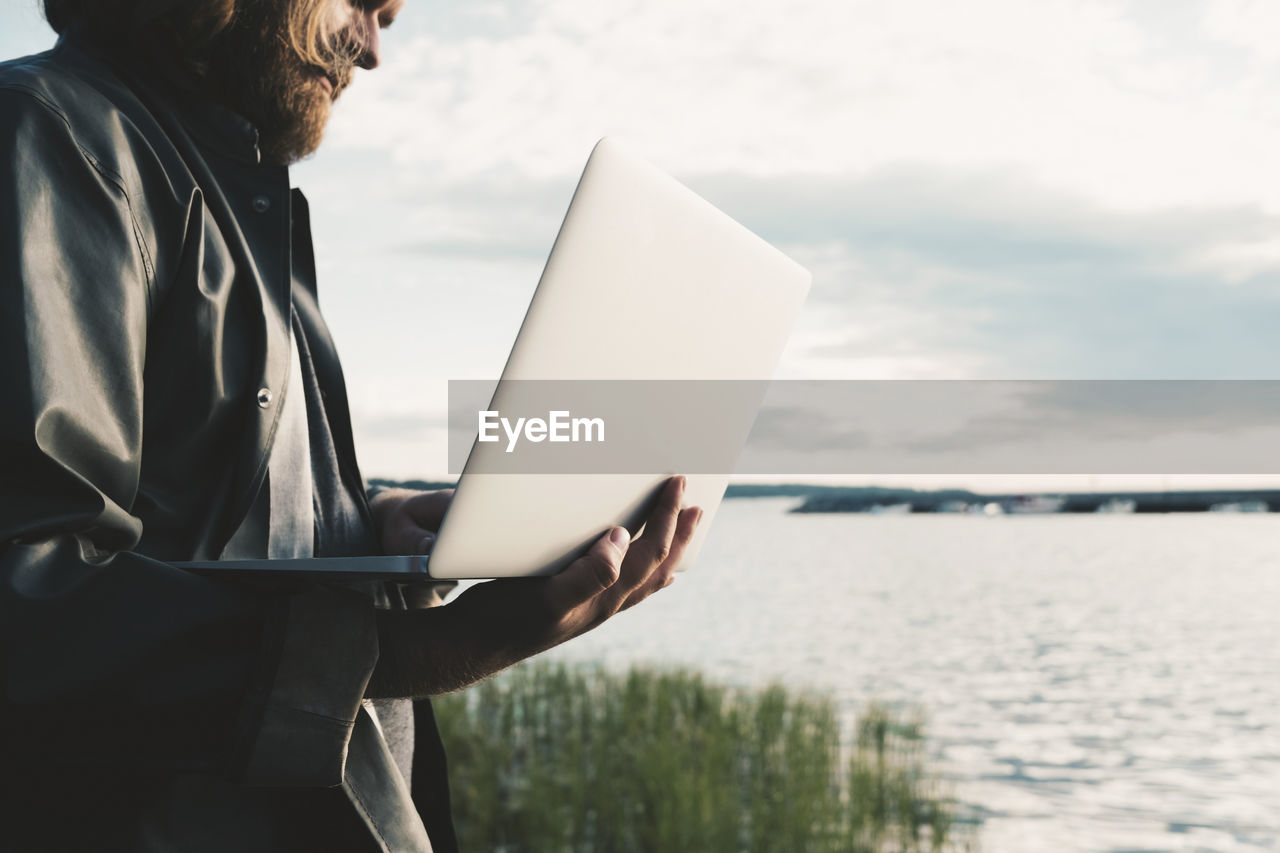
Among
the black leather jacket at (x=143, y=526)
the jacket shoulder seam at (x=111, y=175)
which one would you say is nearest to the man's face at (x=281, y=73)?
the black leather jacket at (x=143, y=526)

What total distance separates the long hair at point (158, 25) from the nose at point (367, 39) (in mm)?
208

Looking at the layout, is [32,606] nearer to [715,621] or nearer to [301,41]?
Result: [301,41]

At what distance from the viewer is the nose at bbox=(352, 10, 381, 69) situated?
4.26 feet

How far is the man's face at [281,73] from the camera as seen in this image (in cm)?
111

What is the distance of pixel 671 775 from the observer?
14.9 ft

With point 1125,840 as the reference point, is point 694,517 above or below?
above

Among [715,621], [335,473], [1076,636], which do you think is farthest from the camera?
[715,621]

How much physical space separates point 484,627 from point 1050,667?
12.0 metres

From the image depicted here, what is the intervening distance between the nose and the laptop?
576 millimetres

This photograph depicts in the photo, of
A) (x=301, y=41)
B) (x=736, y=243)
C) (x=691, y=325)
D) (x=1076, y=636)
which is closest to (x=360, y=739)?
(x=691, y=325)

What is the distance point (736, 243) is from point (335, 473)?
0.63m

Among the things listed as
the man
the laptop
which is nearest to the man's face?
the man

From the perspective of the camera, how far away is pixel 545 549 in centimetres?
97

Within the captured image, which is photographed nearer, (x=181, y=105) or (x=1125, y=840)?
(x=181, y=105)
